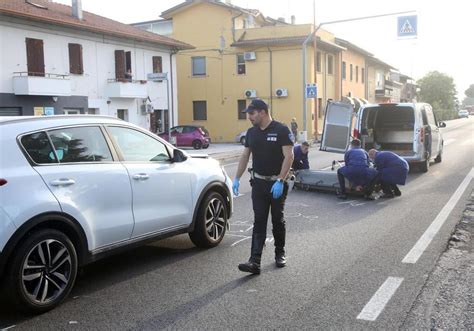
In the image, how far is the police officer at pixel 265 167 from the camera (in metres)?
5.64

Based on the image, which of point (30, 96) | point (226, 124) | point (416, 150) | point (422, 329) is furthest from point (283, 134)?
point (226, 124)

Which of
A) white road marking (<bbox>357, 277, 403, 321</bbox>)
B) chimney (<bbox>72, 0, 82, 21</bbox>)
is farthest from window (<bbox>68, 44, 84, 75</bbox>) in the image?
white road marking (<bbox>357, 277, 403, 321</bbox>)

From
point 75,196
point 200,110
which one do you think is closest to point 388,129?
A: point 75,196

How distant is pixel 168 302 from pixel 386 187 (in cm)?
692

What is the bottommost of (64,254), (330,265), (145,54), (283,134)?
(330,265)

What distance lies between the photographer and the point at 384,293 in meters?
4.99

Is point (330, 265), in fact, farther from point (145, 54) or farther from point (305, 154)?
point (145, 54)

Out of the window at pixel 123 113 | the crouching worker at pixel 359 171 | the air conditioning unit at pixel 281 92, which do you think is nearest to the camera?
the crouching worker at pixel 359 171

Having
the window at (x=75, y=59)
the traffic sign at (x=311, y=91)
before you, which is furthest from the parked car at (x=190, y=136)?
the traffic sign at (x=311, y=91)

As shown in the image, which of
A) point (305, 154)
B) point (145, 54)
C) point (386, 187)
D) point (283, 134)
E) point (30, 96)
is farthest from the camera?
point (145, 54)

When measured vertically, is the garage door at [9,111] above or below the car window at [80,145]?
above

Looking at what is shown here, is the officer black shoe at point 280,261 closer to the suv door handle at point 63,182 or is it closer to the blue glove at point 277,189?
the blue glove at point 277,189

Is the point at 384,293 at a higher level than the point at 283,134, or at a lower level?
lower

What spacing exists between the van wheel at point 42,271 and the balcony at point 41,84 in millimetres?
21619
